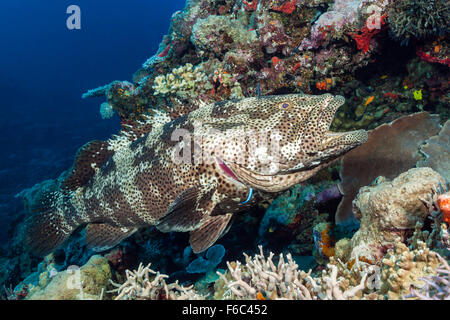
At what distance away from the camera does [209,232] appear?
3336mm

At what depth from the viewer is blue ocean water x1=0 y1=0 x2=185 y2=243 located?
2497cm

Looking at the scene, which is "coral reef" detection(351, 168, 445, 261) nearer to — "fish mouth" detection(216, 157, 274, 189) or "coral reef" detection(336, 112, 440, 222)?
"fish mouth" detection(216, 157, 274, 189)

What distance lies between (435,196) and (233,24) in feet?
18.4

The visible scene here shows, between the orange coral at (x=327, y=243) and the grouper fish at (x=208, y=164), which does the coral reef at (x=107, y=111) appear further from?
the orange coral at (x=327, y=243)

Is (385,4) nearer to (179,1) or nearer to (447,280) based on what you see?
(447,280)

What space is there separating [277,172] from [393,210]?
47.3 inches

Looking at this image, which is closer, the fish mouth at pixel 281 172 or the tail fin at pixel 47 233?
the fish mouth at pixel 281 172

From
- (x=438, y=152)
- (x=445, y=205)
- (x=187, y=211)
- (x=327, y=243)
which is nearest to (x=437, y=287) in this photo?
(x=445, y=205)

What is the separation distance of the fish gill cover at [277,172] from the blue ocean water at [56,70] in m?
15.9

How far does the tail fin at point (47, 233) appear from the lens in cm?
448

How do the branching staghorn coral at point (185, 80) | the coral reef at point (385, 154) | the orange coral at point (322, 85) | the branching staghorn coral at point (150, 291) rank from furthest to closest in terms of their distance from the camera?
the branching staghorn coral at point (185, 80)
the orange coral at point (322, 85)
the coral reef at point (385, 154)
the branching staghorn coral at point (150, 291)

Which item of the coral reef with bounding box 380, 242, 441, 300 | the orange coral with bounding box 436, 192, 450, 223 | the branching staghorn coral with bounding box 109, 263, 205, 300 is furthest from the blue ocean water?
the orange coral with bounding box 436, 192, 450, 223

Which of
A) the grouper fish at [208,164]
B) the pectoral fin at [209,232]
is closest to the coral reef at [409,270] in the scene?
the grouper fish at [208,164]

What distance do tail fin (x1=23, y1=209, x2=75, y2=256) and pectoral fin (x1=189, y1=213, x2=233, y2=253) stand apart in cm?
254
